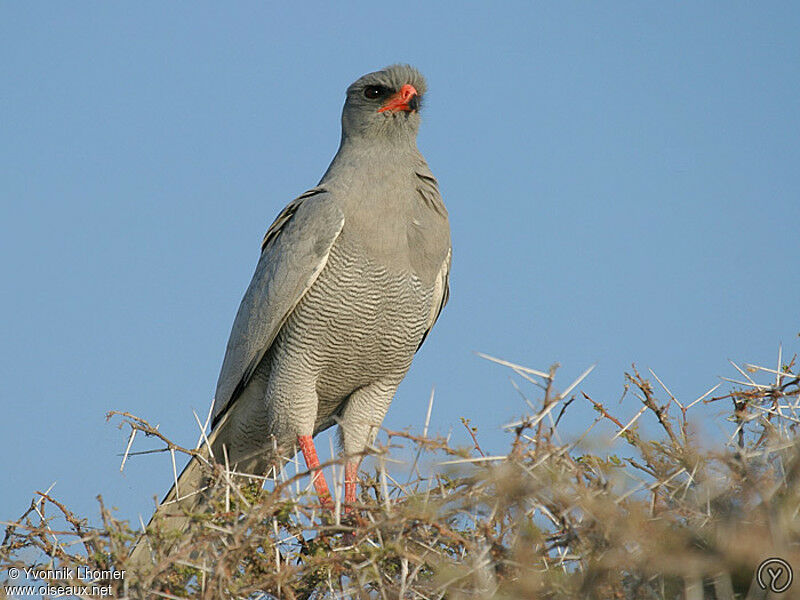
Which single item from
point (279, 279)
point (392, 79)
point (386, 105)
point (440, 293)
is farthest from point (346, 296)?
point (392, 79)

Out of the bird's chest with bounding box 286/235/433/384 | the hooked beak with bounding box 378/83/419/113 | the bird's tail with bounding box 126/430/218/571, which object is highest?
the hooked beak with bounding box 378/83/419/113

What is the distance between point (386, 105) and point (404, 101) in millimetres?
110

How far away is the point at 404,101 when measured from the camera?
5348 millimetres

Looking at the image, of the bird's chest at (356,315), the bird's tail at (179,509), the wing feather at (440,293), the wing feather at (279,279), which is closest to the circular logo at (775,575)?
the bird's tail at (179,509)

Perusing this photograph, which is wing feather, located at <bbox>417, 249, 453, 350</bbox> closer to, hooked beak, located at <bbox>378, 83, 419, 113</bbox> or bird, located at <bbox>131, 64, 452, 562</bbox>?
bird, located at <bbox>131, 64, 452, 562</bbox>

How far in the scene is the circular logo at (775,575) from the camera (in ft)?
6.34

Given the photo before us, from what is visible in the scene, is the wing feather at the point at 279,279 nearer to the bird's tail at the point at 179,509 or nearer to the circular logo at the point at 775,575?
the bird's tail at the point at 179,509

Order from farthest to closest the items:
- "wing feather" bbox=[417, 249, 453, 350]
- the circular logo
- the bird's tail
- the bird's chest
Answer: "wing feather" bbox=[417, 249, 453, 350] < the bird's chest < the bird's tail < the circular logo

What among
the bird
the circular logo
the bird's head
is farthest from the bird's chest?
the circular logo

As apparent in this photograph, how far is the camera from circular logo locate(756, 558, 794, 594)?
6.34 feet

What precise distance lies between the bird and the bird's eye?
0.01 m

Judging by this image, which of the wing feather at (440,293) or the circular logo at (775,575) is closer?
the circular logo at (775,575)

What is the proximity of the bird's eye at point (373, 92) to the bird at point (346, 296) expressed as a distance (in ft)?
0.04

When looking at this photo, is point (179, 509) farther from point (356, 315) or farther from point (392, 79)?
point (392, 79)
